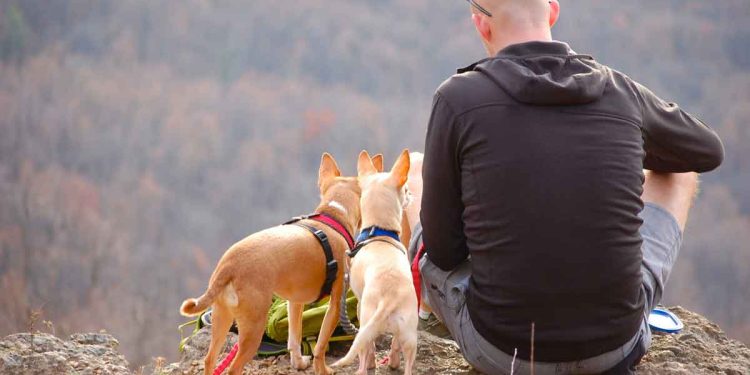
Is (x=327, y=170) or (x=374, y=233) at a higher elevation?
(x=327, y=170)

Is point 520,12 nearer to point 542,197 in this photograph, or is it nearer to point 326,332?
point 542,197

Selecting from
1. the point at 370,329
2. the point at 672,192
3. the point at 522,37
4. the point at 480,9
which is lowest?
the point at 370,329

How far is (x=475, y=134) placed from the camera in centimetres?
283

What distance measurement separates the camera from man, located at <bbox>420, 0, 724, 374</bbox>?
2773 millimetres

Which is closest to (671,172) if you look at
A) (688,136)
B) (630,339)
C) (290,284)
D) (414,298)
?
(688,136)

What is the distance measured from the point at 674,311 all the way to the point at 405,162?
7.58 feet

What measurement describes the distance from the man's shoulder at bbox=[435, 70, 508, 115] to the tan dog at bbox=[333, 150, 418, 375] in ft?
2.58

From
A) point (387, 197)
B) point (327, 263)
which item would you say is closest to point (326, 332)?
point (327, 263)

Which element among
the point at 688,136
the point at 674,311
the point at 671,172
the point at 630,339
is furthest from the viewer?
the point at 674,311

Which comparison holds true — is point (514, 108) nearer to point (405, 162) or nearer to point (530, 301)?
point (530, 301)

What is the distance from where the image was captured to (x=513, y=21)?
3127 mm

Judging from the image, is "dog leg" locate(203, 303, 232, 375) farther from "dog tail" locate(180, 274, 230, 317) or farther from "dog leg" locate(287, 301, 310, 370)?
"dog leg" locate(287, 301, 310, 370)

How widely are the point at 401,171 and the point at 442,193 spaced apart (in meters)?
0.71

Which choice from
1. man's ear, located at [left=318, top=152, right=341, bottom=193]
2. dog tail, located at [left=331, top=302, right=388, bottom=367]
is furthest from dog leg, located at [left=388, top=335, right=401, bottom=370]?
man's ear, located at [left=318, top=152, right=341, bottom=193]
